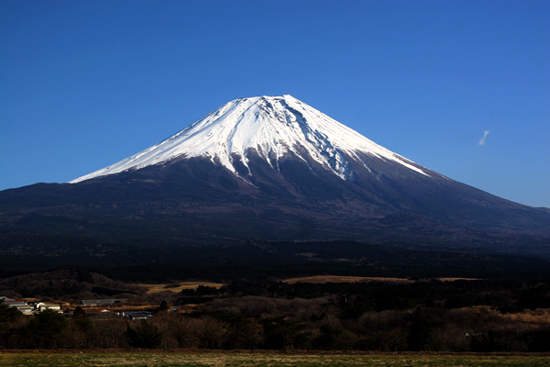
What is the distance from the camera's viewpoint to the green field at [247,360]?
28266 millimetres

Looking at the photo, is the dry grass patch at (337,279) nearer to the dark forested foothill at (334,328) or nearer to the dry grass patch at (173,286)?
the dry grass patch at (173,286)

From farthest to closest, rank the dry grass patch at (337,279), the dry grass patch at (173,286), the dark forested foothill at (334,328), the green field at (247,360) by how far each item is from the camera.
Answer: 1. the dry grass patch at (337,279)
2. the dry grass patch at (173,286)
3. the dark forested foothill at (334,328)
4. the green field at (247,360)

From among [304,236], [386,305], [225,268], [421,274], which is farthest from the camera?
[304,236]

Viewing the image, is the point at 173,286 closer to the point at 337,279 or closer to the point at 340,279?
the point at 337,279

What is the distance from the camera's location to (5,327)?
130 ft

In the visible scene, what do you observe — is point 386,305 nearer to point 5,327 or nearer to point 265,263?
point 5,327

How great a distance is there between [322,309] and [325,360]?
110 ft

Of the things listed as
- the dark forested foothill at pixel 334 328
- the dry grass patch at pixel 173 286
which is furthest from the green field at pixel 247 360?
the dry grass patch at pixel 173 286

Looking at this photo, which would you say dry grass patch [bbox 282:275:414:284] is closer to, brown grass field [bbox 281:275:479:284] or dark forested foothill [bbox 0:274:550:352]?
brown grass field [bbox 281:275:479:284]

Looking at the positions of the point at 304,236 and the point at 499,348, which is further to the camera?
the point at 304,236

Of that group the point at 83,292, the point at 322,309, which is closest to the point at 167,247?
the point at 83,292

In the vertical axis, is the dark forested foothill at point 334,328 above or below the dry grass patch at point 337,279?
above

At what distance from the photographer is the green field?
1113 inches

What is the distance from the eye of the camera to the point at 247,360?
30344 millimetres
